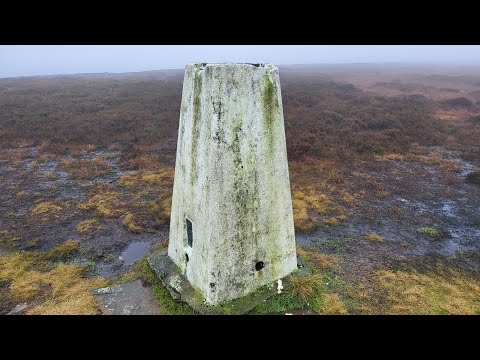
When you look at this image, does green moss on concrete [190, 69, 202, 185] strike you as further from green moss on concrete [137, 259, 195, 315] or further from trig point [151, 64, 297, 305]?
green moss on concrete [137, 259, 195, 315]

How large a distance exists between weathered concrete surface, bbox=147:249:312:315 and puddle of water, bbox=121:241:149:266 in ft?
7.67

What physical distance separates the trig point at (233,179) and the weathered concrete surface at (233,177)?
0.02m

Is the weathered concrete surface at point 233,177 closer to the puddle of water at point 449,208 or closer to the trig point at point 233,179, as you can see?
the trig point at point 233,179

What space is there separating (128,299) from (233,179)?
15.3ft

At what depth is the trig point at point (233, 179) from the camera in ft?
23.0

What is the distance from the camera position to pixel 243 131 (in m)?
7.18

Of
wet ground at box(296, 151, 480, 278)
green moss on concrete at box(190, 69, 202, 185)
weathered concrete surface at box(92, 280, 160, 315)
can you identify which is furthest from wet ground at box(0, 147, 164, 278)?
wet ground at box(296, 151, 480, 278)

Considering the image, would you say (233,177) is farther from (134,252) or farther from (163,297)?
(134,252)

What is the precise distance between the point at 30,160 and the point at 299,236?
20664 millimetres

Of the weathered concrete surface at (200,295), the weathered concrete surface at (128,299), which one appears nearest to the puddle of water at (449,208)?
the weathered concrete surface at (200,295)

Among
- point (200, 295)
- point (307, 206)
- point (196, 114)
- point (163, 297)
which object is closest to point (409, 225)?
point (307, 206)

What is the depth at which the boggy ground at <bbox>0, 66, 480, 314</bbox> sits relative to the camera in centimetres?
973

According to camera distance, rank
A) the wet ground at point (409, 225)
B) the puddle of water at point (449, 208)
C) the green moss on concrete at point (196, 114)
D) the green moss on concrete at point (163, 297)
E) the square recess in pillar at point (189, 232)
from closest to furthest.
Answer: the green moss on concrete at point (196, 114) < the green moss on concrete at point (163, 297) < the square recess in pillar at point (189, 232) < the wet ground at point (409, 225) < the puddle of water at point (449, 208)

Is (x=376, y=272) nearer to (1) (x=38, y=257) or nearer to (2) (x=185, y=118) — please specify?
(2) (x=185, y=118)
